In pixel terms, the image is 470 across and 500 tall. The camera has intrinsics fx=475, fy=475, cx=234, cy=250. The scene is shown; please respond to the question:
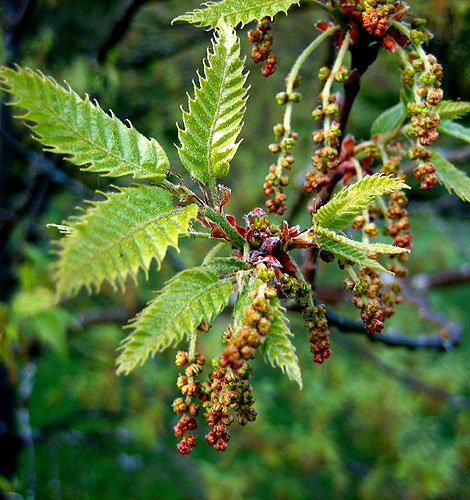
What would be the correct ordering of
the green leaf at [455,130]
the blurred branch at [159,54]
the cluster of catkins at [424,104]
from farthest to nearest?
the blurred branch at [159,54] → the green leaf at [455,130] → the cluster of catkins at [424,104]

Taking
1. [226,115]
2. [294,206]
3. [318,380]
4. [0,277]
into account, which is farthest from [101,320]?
[226,115]

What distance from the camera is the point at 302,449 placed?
3.62 metres

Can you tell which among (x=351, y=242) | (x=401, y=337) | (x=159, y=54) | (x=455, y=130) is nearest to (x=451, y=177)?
(x=455, y=130)

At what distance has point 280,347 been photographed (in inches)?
23.2

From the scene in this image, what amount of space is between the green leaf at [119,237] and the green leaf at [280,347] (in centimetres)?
16

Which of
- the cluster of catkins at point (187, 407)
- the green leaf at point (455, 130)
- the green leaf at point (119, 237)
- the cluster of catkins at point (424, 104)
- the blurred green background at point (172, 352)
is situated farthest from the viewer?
the blurred green background at point (172, 352)

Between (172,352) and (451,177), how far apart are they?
3.16m

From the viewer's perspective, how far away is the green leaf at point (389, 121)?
913 mm

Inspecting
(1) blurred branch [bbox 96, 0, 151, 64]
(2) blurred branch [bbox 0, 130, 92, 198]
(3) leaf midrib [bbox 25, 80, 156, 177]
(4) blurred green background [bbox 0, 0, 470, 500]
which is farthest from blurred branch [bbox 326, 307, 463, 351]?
(1) blurred branch [bbox 96, 0, 151, 64]

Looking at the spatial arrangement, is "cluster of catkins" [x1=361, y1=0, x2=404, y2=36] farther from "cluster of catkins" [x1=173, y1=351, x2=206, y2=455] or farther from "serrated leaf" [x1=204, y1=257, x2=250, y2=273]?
"cluster of catkins" [x1=173, y1=351, x2=206, y2=455]

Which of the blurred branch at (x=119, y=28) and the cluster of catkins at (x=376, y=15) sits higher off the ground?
the cluster of catkins at (x=376, y=15)

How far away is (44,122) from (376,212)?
628 millimetres

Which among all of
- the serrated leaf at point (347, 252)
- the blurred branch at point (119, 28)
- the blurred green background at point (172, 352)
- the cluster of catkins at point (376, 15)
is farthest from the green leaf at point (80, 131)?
the blurred branch at point (119, 28)

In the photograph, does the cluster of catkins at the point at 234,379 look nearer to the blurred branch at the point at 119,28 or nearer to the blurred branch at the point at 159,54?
the blurred branch at the point at 119,28
